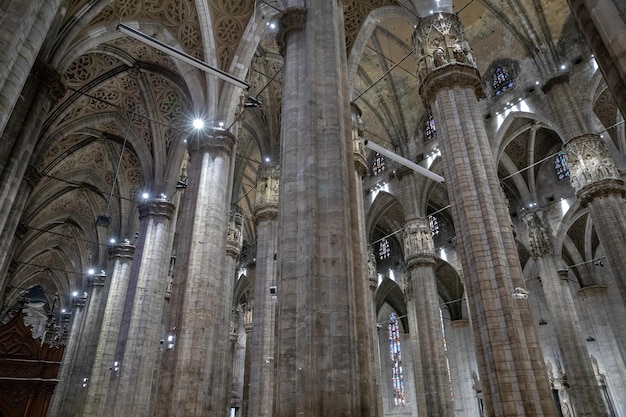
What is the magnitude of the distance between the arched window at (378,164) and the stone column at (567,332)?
7.91 meters

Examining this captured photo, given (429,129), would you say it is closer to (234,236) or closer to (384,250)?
(384,250)

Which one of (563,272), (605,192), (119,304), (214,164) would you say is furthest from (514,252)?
(119,304)

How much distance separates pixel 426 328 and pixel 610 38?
46.5 feet

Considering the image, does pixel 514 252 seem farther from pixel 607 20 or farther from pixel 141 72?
pixel 141 72

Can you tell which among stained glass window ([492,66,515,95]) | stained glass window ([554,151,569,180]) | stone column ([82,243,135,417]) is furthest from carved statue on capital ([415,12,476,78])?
stone column ([82,243,135,417])

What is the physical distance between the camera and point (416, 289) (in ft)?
58.9

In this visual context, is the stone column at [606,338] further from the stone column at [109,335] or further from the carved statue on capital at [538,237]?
the stone column at [109,335]

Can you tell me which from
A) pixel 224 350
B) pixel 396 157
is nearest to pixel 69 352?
pixel 224 350

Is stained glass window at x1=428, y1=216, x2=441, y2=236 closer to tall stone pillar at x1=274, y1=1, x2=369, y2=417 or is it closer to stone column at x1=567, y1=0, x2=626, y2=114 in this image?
tall stone pillar at x1=274, y1=1, x2=369, y2=417

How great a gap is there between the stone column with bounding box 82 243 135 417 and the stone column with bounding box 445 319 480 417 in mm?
18097

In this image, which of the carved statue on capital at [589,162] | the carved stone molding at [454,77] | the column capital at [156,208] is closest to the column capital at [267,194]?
A: the column capital at [156,208]

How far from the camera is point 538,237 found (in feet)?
63.3

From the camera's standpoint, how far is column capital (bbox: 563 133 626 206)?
13.9 m

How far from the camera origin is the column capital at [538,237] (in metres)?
19.0
